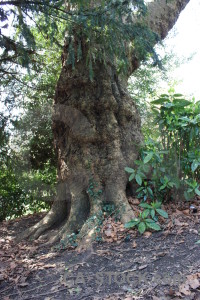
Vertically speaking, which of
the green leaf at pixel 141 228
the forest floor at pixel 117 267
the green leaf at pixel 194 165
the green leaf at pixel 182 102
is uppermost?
the green leaf at pixel 182 102

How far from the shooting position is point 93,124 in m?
5.38

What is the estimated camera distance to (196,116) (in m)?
4.87

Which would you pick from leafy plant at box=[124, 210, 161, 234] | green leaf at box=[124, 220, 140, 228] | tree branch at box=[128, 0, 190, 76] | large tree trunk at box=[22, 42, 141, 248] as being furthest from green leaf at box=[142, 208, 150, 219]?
tree branch at box=[128, 0, 190, 76]

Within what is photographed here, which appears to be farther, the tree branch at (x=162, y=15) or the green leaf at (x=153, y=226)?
the tree branch at (x=162, y=15)

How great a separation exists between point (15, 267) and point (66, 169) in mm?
1905

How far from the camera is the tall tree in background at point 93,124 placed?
484cm

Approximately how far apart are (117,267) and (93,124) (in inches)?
96.4

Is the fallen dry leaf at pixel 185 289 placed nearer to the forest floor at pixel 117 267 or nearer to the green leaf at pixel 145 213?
the forest floor at pixel 117 267

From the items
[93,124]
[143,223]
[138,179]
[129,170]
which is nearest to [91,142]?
[93,124]

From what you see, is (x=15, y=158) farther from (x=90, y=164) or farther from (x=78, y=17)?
(x=78, y=17)

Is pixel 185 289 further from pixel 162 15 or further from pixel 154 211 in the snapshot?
pixel 162 15

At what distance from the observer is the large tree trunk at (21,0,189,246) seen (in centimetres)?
516

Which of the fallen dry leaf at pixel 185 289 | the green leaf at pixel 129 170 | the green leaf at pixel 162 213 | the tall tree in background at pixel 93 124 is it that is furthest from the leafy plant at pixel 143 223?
the fallen dry leaf at pixel 185 289

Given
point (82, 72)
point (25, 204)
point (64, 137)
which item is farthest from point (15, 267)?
point (25, 204)
